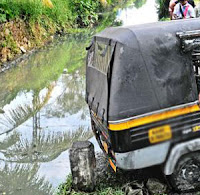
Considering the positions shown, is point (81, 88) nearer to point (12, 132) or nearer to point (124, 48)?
point (12, 132)

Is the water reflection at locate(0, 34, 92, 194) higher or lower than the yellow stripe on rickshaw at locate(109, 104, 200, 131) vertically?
lower

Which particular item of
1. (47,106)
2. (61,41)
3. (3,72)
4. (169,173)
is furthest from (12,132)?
(61,41)

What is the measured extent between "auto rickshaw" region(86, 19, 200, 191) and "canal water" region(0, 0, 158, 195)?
6.69 feet

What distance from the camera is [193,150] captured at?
4352 millimetres

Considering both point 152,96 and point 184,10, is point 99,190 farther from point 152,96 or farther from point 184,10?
point 184,10

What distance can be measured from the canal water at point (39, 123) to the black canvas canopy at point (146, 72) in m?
2.31

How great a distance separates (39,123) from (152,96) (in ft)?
15.3

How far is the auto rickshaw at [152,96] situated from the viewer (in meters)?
4.04

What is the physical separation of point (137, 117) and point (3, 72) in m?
10.4

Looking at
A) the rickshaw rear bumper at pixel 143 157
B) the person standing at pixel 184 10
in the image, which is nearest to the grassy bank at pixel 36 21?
the person standing at pixel 184 10

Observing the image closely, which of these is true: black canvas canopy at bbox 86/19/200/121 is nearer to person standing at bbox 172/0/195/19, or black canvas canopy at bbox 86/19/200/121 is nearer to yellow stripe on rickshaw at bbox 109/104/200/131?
yellow stripe on rickshaw at bbox 109/104/200/131

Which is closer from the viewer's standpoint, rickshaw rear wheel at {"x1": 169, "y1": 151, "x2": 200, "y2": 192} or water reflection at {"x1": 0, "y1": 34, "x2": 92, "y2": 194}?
rickshaw rear wheel at {"x1": 169, "y1": 151, "x2": 200, "y2": 192}

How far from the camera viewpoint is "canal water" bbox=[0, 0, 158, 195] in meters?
6.00

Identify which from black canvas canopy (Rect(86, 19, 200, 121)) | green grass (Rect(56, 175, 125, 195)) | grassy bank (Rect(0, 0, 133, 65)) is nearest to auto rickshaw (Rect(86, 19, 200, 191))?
black canvas canopy (Rect(86, 19, 200, 121))
